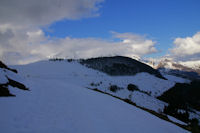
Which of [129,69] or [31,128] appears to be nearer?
[31,128]

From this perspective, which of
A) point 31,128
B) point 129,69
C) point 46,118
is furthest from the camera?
point 129,69

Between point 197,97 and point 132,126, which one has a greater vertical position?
point 132,126

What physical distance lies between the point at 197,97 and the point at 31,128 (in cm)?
6415

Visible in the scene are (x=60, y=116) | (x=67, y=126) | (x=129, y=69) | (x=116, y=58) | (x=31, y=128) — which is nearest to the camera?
(x=31, y=128)

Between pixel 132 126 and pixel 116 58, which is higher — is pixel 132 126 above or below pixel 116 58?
below

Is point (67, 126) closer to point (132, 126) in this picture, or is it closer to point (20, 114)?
point (20, 114)

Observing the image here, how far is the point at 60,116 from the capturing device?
5969 mm

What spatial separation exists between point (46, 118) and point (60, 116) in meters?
0.69

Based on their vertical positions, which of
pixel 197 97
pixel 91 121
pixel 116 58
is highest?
pixel 116 58

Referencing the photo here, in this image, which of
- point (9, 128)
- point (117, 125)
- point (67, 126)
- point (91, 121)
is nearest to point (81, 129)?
point (67, 126)

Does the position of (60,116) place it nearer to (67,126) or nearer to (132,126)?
(67,126)

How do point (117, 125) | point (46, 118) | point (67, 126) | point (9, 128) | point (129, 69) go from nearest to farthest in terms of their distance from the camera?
point (9, 128) < point (67, 126) < point (46, 118) < point (117, 125) < point (129, 69)

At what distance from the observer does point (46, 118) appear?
18.0 feet

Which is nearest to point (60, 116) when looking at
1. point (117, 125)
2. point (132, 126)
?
point (117, 125)
